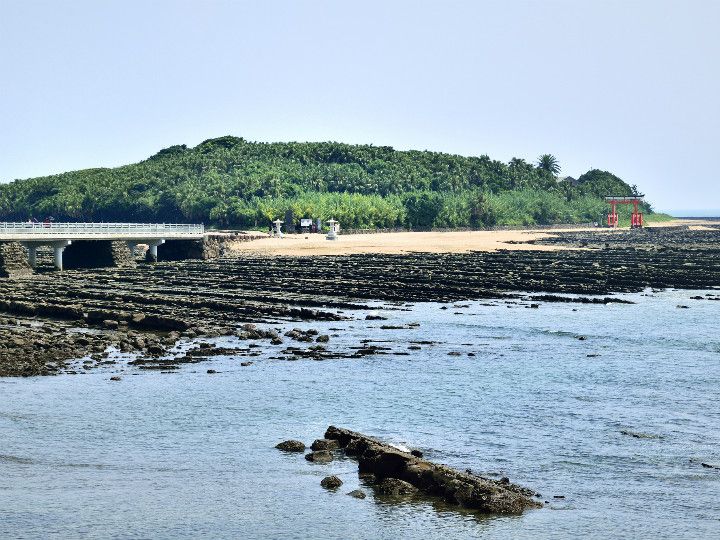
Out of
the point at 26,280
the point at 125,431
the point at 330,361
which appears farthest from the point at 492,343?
the point at 26,280

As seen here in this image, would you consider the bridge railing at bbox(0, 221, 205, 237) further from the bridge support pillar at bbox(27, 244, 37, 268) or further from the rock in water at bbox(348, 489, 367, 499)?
the rock in water at bbox(348, 489, 367, 499)

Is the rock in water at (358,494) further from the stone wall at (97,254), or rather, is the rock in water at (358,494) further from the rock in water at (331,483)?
the stone wall at (97,254)

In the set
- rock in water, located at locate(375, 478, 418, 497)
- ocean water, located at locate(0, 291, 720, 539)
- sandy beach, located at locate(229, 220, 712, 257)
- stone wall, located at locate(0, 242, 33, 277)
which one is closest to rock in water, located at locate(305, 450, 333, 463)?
ocean water, located at locate(0, 291, 720, 539)

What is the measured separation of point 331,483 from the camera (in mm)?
29391

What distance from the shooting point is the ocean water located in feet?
88.1

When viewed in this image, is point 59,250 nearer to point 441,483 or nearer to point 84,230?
point 84,230

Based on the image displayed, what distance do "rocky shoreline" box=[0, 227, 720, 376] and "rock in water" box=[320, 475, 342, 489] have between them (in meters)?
19.4

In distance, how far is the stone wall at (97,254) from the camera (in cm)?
11206

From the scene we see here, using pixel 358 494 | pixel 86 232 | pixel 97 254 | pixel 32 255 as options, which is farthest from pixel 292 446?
pixel 97 254

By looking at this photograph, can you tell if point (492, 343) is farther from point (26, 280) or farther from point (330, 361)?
point (26, 280)

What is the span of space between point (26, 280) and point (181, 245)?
3987 cm

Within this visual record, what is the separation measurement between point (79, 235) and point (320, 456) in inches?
3084

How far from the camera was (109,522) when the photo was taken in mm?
26609

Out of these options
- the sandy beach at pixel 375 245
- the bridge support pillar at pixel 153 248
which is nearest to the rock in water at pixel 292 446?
the bridge support pillar at pixel 153 248
